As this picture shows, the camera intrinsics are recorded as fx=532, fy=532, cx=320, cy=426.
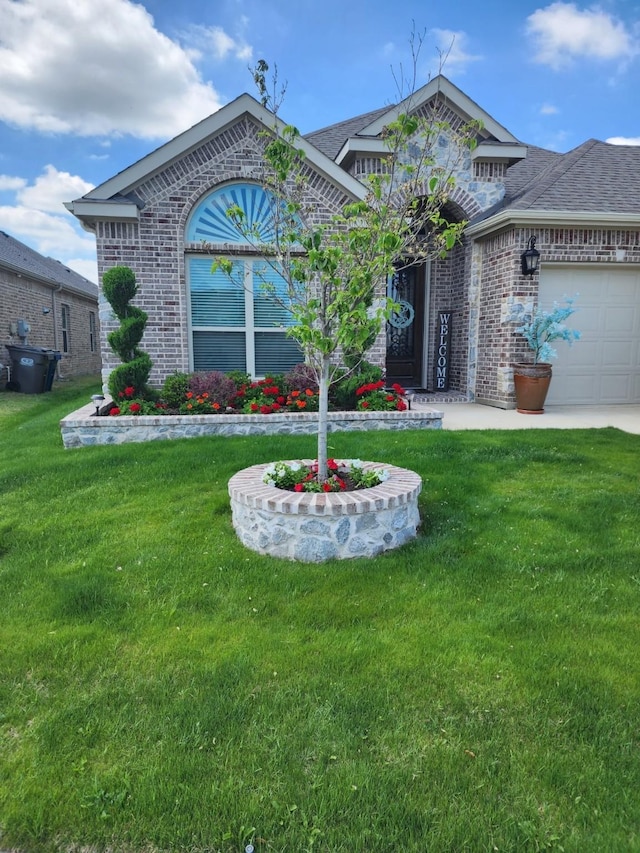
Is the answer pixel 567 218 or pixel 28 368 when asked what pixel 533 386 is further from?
pixel 28 368

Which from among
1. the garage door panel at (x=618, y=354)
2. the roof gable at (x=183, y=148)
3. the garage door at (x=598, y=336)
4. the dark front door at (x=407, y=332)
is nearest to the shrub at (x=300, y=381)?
the roof gable at (x=183, y=148)

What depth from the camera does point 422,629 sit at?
268cm

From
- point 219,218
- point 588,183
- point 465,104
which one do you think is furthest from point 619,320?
point 219,218

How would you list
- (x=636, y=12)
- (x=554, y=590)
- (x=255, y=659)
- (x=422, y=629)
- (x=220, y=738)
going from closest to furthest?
(x=220, y=738), (x=255, y=659), (x=422, y=629), (x=554, y=590), (x=636, y=12)

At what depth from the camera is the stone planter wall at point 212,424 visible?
631cm

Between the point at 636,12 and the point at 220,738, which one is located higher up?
the point at 636,12

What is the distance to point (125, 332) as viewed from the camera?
682cm

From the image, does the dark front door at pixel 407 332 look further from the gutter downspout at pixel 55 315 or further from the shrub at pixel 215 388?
the gutter downspout at pixel 55 315

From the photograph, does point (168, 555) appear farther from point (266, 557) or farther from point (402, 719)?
point (402, 719)

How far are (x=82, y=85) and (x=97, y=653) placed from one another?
12.8 m

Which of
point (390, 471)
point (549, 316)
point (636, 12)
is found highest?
point (636, 12)

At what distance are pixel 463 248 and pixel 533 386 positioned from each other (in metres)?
3.61

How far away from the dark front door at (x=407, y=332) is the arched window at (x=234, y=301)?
2957 millimetres

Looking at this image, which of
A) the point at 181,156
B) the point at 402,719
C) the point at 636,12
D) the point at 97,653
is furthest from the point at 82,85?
the point at 402,719
